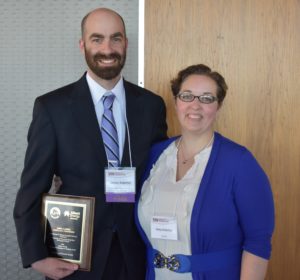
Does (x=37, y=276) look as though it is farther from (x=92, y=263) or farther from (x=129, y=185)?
(x=129, y=185)

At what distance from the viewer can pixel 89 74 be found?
194 centimetres

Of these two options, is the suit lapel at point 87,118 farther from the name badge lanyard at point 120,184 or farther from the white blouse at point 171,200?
the white blouse at point 171,200

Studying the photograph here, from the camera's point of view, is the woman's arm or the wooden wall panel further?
the wooden wall panel

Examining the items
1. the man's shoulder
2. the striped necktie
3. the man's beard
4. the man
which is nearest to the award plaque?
the man

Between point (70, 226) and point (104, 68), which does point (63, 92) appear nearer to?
point (104, 68)

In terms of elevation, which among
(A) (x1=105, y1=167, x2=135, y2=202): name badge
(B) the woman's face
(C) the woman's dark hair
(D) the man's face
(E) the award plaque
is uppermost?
(D) the man's face

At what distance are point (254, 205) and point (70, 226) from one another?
30.6 inches

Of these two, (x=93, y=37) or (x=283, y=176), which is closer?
(x=93, y=37)

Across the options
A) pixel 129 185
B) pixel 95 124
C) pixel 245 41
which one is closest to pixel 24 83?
pixel 95 124

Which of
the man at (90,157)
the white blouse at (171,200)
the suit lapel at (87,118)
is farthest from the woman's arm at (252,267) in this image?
the suit lapel at (87,118)

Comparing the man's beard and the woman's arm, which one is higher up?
the man's beard

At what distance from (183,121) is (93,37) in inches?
22.9

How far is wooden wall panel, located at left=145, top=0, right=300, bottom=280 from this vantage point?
2422 millimetres

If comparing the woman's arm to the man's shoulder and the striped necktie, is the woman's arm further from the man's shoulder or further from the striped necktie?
the man's shoulder
